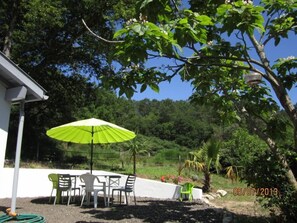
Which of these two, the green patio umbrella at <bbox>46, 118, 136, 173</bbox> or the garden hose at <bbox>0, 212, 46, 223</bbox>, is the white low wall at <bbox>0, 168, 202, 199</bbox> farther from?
the garden hose at <bbox>0, 212, 46, 223</bbox>

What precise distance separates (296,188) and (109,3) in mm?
14391

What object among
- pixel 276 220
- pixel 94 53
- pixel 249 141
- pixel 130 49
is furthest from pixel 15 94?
pixel 249 141

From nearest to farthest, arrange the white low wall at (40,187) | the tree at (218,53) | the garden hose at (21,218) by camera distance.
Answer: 1. the tree at (218,53)
2. the garden hose at (21,218)
3. the white low wall at (40,187)

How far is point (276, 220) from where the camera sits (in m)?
6.38

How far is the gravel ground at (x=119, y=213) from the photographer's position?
304 inches

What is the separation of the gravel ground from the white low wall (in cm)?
103

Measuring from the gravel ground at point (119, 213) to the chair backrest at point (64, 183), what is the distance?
0.54 metres

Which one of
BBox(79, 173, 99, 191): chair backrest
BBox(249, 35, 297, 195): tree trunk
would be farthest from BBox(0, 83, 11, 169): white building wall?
BBox(249, 35, 297, 195): tree trunk

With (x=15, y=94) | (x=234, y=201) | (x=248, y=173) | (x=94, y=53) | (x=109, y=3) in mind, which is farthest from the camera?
(x=94, y=53)

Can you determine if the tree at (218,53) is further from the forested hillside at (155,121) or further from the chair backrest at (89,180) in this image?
the forested hillside at (155,121)

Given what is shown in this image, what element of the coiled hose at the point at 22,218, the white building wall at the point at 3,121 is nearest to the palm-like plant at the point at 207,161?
the coiled hose at the point at 22,218

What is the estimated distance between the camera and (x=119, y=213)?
28.0 feet

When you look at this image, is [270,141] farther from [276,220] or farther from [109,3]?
[109,3]

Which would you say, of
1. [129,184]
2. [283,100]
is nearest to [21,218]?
[129,184]
